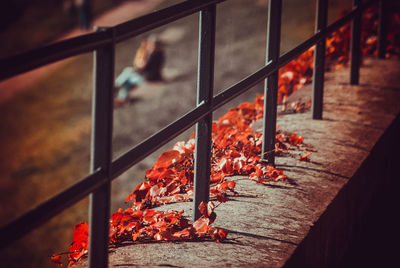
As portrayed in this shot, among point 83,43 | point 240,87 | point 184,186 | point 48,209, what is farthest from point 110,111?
point 184,186

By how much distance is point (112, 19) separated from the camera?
25.4 metres

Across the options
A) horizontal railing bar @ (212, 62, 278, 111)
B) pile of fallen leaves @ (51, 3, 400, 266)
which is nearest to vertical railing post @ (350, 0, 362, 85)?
pile of fallen leaves @ (51, 3, 400, 266)

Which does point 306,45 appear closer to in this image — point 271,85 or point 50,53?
point 271,85

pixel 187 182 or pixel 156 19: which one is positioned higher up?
pixel 156 19

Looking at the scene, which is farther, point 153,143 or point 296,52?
point 296,52

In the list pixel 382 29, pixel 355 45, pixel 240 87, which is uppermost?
pixel 382 29

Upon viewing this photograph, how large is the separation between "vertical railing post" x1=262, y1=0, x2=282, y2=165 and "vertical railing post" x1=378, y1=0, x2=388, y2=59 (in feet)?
8.26

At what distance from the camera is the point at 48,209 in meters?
1.51

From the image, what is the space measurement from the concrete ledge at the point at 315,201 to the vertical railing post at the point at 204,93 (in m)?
0.18

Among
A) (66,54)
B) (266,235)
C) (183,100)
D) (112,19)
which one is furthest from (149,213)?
(112,19)

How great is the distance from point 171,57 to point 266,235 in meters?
17.8

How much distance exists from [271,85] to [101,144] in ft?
4.42

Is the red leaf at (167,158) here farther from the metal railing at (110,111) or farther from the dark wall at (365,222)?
the dark wall at (365,222)

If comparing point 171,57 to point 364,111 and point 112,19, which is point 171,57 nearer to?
point 112,19
